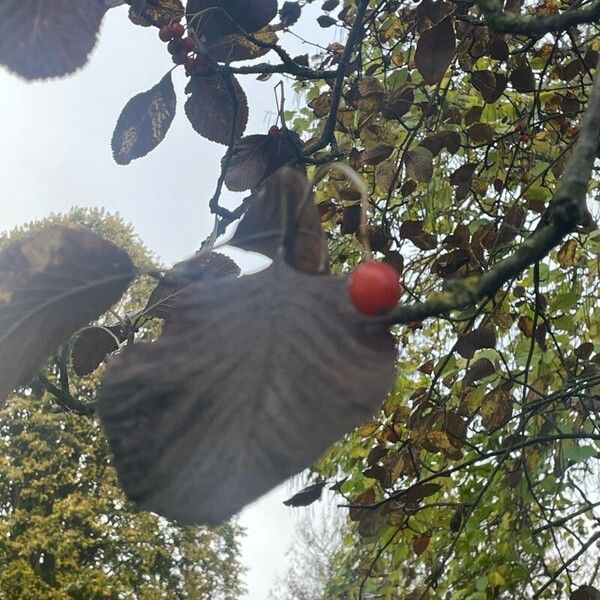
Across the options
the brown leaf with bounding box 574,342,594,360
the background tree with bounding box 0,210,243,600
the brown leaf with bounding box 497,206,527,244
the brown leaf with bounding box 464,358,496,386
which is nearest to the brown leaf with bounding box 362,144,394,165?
the brown leaf with bounding box 497,206,527,244

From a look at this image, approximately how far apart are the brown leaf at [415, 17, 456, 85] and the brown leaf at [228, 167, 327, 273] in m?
0.72

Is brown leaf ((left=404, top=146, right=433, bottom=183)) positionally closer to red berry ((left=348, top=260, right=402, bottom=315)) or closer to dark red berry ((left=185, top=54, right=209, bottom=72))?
dark red berry ((left=185, top=54, right=209, bottom=72))

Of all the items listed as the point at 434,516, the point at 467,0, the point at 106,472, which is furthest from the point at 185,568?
the point at 467,0

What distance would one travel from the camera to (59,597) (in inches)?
415

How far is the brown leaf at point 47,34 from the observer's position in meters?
0.44

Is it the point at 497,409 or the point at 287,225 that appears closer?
the point at 287,225

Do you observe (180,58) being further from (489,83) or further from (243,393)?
(489,83)

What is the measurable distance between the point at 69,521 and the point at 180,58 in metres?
11.4

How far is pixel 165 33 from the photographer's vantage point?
2.83 feet

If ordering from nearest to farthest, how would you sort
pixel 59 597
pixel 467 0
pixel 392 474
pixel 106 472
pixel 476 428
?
1. pixel 467 0
2. pixel 392 474
3. pixel 476 428
4. pixel 59 597
5. pixel 106 472

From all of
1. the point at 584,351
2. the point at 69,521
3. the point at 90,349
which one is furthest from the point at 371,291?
the point at 69,521

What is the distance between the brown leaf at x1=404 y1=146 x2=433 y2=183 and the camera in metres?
1.33

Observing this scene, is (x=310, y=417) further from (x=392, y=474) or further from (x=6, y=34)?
(x=392, y=474)

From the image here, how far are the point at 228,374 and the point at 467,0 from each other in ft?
3.27
